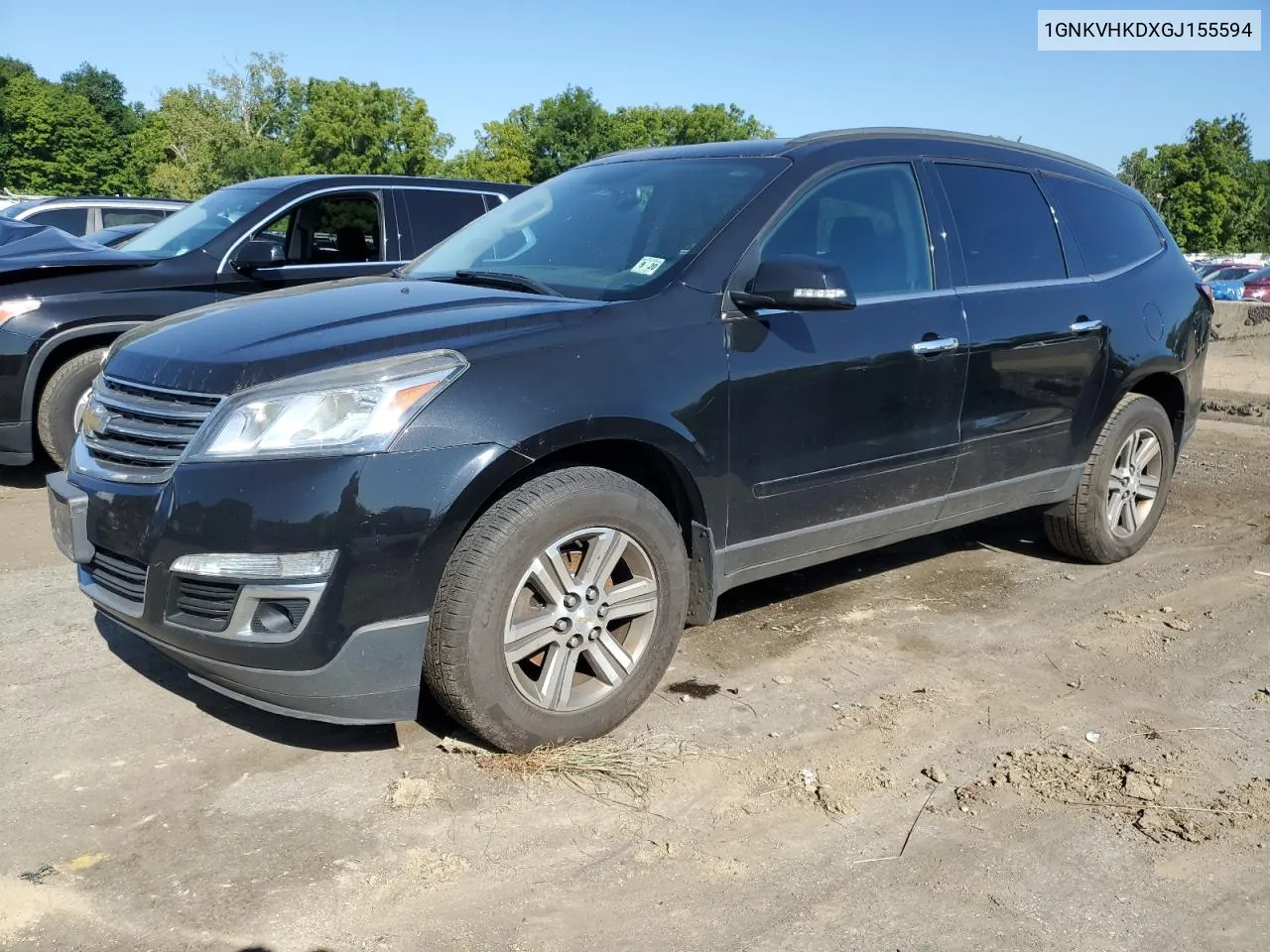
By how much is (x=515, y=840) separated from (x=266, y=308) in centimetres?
183

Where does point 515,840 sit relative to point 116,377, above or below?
below

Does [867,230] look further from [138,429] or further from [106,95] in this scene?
[106,95]

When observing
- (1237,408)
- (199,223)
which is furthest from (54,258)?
(1237,408)

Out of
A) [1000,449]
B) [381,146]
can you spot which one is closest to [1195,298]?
[1000,449]

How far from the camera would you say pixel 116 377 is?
135 inches

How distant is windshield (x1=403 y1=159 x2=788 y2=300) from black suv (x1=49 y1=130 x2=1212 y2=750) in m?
0.02

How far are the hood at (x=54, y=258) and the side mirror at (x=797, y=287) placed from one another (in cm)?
458

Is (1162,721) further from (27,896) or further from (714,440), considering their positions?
(27,896)

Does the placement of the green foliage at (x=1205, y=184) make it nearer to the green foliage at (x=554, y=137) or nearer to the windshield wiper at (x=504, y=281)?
the green foliage at (x=554, y=137)

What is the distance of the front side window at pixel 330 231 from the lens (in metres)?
7.37

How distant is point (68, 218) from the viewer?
13.8 metres

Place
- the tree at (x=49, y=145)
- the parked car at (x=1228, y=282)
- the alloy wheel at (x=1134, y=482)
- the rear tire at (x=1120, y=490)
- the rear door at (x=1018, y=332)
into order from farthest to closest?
the tree at (x=49, y=145)
the parked car at (x=1228, y=282)
the alloy wheel at (x=1134, y=482)
the rear tire at (x=1120, y=490)
the rear door at (x=1018, y=332)

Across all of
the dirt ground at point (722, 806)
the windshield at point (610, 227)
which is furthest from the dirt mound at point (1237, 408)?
the windshield at point (610, 227)

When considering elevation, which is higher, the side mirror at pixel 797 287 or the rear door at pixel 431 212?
the rear door at pixel 431 212
